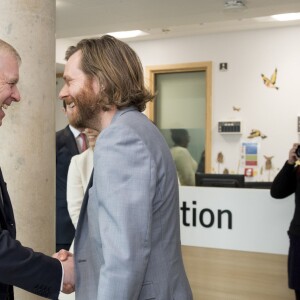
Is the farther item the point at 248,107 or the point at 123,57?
the point at 248,107

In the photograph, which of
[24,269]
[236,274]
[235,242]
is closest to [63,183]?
[235,242]

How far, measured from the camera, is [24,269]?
154 centimetres

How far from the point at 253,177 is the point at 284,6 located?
276cm

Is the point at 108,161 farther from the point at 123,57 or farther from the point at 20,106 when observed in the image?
the point at 20,106

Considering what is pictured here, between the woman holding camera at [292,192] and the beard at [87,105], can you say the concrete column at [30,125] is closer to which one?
the beard at [87,105]

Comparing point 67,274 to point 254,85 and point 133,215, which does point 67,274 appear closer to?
point 133,215

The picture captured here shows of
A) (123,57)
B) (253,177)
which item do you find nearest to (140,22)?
(253,177)

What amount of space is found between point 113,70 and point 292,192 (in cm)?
208

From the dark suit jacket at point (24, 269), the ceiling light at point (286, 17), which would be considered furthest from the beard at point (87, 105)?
the ceiling light at point (286, 17)

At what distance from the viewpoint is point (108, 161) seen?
126 centimetres

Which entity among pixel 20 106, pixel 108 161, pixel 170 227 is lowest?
pixel 170 227

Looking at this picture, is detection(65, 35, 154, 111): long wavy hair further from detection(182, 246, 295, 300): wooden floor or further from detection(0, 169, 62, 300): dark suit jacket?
detection(182, 246, 295, 300): wooden floor

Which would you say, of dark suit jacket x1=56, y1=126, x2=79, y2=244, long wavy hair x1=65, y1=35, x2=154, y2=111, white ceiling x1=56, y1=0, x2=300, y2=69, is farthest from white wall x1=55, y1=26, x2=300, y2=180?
long wavy hair x1=65, y1=35, x2=154, y2=111

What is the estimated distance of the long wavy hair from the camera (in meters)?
1.42
